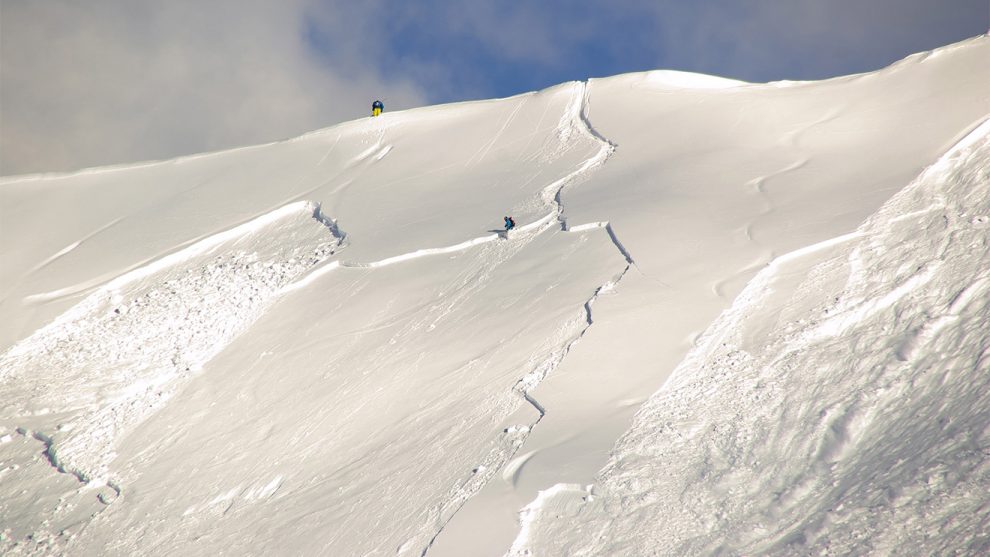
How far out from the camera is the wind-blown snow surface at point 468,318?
7.76 metres

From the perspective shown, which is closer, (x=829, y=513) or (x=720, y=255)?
(x=829, y=513)

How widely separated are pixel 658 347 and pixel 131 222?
1009 centimetres

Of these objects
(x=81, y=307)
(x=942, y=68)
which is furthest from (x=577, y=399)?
(x=942, y=68)

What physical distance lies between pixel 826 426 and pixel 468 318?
4.74 metres

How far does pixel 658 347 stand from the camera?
9164mm

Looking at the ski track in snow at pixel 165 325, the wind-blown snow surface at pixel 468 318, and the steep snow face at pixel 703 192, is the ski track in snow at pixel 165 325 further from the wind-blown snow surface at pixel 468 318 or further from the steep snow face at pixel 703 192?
the steep snow face at pixel 703 192

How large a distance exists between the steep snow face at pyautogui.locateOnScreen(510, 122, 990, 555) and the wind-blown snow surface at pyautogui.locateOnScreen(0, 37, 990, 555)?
37 millimetres

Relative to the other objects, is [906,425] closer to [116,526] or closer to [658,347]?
[658,347]

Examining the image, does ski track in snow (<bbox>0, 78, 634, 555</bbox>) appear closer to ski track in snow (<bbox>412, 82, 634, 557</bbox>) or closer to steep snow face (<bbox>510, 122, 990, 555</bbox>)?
ski track in snow (<bbox>412, 82, 634, 557</bbox>)

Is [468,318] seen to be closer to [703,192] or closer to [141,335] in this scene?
[703,192]

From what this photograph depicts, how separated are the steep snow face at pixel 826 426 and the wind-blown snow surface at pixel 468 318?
4 centimetres

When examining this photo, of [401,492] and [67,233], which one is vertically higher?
[67,233]

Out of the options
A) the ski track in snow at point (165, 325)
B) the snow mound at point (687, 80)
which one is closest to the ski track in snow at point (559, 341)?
the ski track in snow at point (165, 325)

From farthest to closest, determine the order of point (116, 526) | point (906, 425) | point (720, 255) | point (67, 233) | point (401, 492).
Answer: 1. point (67, 233)
2. point (720, 255)
3. point (116, 526)
4. point (401, 492)
5. point (906, 425)
